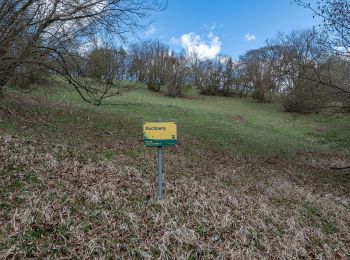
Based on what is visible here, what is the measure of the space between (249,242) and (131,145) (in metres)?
4.60

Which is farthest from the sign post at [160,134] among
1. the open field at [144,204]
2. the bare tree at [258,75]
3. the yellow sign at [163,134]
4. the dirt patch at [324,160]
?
the bare tree at [258,75]

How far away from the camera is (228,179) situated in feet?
23.4

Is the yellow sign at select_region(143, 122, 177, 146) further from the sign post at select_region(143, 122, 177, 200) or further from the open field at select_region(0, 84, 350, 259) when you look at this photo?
the open field at select_region(0, 84, 350, 259)

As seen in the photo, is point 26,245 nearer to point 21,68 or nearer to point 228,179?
point 228,179

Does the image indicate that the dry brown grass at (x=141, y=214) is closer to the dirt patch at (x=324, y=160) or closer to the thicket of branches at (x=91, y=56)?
the thicket of branches at (x=91, y=56)

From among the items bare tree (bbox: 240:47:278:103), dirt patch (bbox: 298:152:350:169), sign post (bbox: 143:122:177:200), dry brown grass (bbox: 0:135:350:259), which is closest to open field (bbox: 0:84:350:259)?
dry brown grass (bbox: 0:135:350:259)

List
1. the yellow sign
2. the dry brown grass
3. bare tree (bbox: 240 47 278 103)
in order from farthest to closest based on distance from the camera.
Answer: bare tree (bbox: 240 47 278 103) → the yellow sign → the dry brown grass

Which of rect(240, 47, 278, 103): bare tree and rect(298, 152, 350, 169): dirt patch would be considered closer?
rect(298, 152, 350, 169): dirt patch

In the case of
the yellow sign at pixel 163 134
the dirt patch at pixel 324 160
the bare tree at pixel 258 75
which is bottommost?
the dirt patch at pixel 324 160

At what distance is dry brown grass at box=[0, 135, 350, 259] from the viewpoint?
399 centimetres

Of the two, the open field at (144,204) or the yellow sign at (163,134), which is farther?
the yellow sign at (163,134)

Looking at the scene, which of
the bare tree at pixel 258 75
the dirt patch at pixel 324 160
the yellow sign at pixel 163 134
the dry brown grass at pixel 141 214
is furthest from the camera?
the bare tree at pixel 258 75

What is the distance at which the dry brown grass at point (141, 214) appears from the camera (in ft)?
13.1

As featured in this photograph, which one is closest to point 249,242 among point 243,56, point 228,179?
point 228,179
